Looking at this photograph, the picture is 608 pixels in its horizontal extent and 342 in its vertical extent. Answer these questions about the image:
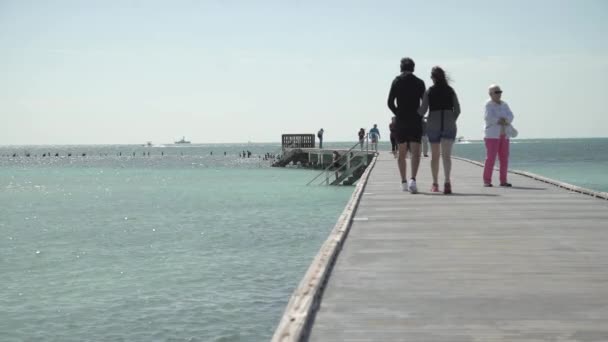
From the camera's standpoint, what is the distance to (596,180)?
45.4 metres

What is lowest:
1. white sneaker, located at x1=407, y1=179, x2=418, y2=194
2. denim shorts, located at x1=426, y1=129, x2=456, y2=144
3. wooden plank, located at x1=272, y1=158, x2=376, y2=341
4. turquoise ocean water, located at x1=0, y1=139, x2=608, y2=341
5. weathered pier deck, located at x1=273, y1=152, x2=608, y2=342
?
turquoise ocean water, located at x1=0, y1=139, x2=608, y2=341

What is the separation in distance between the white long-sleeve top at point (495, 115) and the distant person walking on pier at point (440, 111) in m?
1.95

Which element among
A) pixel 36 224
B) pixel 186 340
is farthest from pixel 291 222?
pixel 186 340

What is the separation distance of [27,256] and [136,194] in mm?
23620

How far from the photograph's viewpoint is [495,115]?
13000 mm

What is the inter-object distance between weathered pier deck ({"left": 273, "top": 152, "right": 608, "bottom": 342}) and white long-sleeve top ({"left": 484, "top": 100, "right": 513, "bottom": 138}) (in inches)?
136

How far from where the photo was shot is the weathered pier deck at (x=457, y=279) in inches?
159

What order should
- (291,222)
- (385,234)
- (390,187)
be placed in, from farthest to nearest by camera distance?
(291,222)
(390,187)
(385,234)

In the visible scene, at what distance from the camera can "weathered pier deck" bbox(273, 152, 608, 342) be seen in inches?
159

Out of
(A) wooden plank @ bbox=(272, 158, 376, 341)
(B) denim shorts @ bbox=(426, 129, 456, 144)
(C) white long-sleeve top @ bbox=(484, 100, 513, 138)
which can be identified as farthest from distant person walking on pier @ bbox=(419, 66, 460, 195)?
(A) wooden plank @ bbox=(272, 158, 376, 341)

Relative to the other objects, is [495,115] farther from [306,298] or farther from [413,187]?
[306,298]

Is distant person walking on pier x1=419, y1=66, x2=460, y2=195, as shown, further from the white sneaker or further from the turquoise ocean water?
the turquoise ocean water

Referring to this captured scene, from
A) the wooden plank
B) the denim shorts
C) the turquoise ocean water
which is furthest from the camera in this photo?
the denim shorts

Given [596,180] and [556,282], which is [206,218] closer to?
[556,282]
